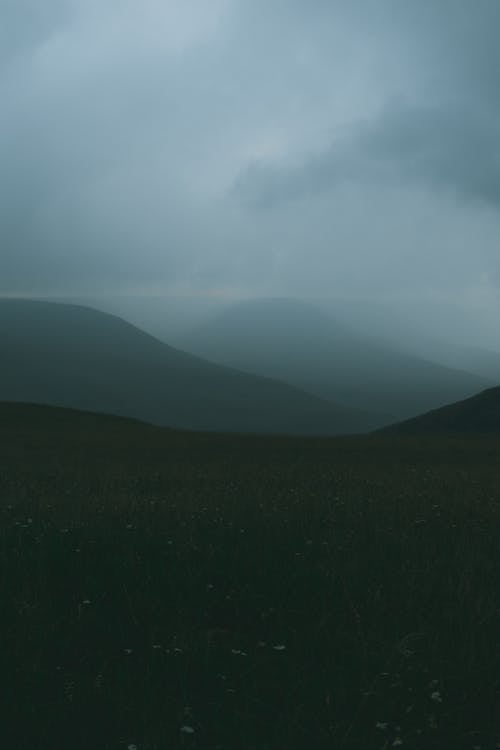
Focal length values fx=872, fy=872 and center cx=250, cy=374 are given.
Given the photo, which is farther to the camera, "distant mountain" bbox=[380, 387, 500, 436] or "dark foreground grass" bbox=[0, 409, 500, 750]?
"distant mountain" bbox=[380, 387, 500, 436]

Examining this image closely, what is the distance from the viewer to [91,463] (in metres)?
22.9

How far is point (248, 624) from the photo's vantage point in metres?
7.30

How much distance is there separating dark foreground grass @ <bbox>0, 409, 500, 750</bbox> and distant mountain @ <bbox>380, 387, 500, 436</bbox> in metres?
52.8

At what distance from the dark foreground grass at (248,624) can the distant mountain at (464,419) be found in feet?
173

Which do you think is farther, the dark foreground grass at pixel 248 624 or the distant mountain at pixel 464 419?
the distant mountain at pixel 464 419

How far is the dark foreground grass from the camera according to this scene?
5852mm

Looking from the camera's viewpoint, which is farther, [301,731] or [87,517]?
[87,517]

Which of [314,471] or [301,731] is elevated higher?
[314,471]

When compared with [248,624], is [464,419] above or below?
above

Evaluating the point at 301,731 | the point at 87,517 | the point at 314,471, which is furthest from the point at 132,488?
the point at 301,731

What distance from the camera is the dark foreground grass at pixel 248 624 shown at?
5.85m

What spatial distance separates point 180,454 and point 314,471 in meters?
11.1

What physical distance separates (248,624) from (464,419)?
199 ft

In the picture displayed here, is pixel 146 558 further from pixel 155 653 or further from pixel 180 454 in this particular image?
pixel 180 454
